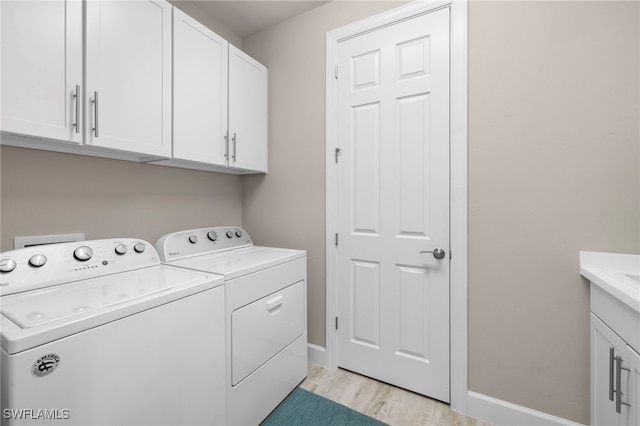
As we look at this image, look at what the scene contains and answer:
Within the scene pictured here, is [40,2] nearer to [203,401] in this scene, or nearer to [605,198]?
[203,401]

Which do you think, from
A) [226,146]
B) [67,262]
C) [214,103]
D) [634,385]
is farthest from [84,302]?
[634,385]

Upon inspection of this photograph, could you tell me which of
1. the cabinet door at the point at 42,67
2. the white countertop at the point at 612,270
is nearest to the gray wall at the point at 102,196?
the cabinet door at the point at 42,67

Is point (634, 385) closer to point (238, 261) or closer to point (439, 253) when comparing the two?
point (439, 253)

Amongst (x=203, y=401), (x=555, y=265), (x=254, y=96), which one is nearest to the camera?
(x=203, y=401)

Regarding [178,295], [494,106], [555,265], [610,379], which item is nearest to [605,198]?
[555,265]

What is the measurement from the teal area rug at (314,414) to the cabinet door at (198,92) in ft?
5.16

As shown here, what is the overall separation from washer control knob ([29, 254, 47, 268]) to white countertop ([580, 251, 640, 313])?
7.41ft

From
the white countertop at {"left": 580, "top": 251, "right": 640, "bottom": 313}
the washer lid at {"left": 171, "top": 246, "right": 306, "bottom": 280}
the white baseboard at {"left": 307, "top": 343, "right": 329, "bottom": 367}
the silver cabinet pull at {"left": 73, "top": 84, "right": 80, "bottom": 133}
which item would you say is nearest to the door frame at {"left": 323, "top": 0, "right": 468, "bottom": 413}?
the white countertop at {"left": 580, "top": 251, "right": 640, "bottom": 313}

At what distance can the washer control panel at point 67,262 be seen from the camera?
42.8 inches

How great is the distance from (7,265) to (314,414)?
5.30ft

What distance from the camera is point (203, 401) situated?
1196 millimetres

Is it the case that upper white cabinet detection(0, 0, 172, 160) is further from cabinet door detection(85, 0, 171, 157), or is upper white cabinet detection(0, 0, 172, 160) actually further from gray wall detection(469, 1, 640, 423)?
gray wall detection(469, 1, 640, 423)

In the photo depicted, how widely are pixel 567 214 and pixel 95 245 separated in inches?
91.9

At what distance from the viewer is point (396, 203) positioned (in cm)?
183
